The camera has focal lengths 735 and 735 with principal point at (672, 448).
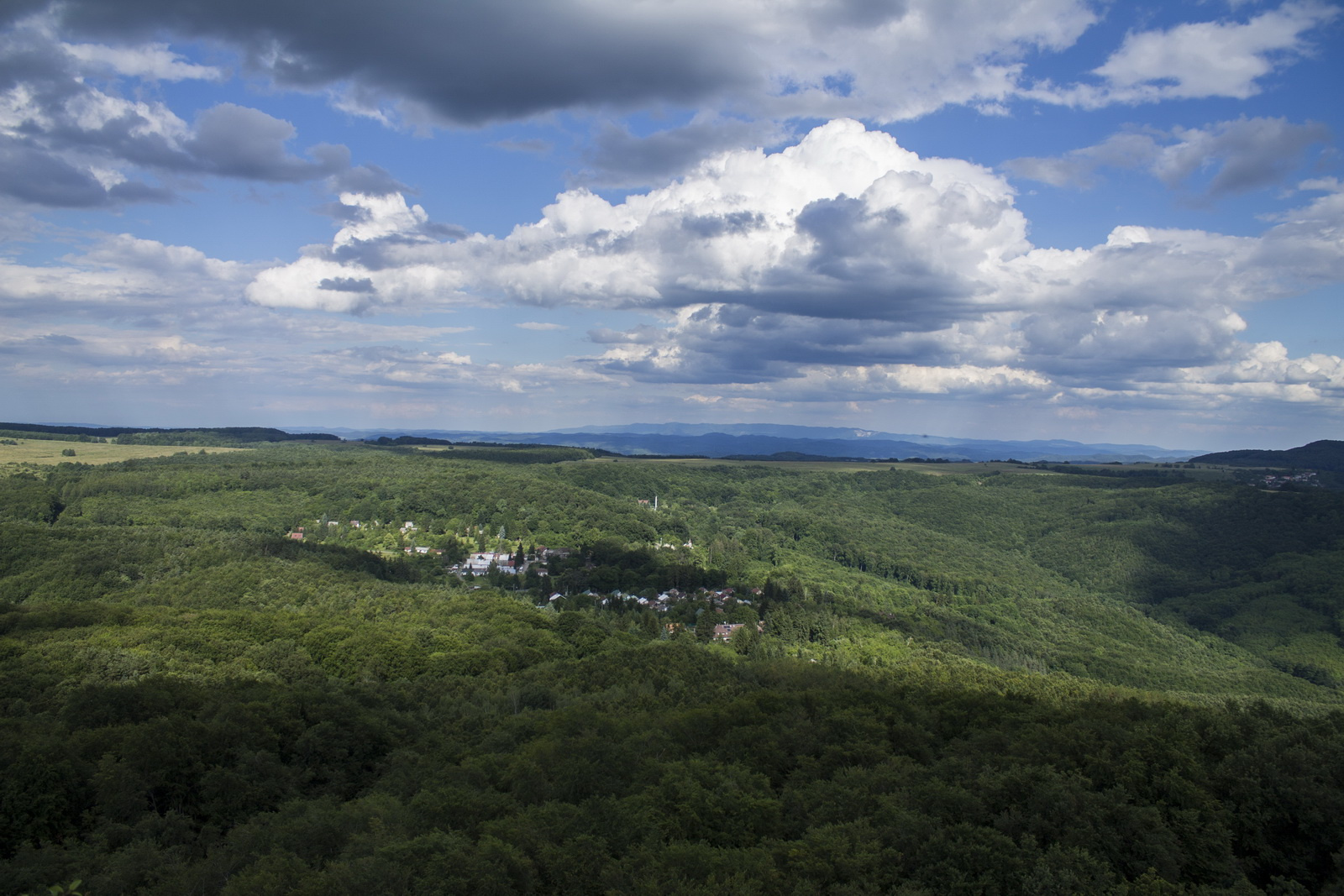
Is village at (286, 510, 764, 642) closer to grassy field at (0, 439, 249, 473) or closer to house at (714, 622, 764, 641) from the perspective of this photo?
house at (714, 622, 764, 641)

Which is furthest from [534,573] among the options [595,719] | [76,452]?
[76,452]

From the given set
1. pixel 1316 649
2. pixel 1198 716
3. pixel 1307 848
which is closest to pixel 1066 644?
pixel 1316 649

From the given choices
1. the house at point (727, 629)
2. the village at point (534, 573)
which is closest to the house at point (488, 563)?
the village at point (534, 573)

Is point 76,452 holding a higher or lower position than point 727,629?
higher

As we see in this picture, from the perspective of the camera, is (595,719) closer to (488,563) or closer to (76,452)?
(488,563)

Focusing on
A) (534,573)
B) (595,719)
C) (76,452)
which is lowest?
(534,573)

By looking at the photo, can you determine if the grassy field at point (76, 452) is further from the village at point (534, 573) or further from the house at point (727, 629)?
the house at point (727, 629)

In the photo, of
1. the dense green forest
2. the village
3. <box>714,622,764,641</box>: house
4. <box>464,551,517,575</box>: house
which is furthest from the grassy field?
<box>714,622,764,641</box>: house
